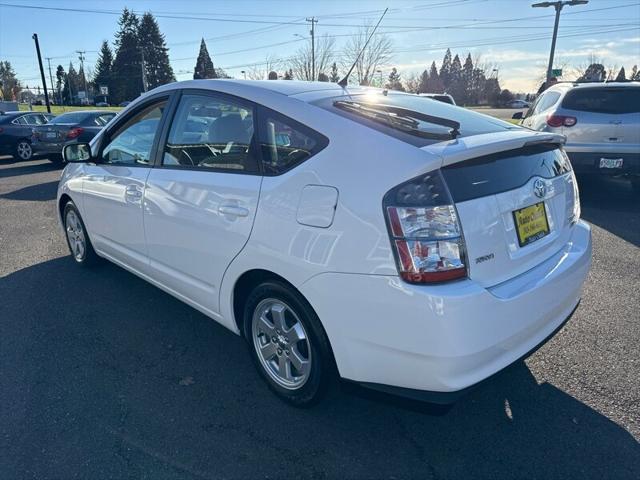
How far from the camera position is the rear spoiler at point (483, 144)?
6.47 ft

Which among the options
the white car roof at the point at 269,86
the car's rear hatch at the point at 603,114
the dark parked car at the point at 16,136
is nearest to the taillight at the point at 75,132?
the dark parked car at the point at 16,136

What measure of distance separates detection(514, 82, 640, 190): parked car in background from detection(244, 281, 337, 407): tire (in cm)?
631

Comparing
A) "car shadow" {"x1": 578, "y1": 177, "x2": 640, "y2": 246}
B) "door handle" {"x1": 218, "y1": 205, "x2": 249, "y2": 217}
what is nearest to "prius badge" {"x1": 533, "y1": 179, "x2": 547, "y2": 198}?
"door handle" {"x1": 218, "y1": 205, "x2": 249, "y2": 217}

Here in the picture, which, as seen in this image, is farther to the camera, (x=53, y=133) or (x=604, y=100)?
(x=53, y=133)

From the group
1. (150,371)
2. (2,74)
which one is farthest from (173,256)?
(2,74)

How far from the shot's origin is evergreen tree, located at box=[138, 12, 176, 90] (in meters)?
76.8

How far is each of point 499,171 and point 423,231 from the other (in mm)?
563

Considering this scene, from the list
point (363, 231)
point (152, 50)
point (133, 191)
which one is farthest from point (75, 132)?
point (152, 50)

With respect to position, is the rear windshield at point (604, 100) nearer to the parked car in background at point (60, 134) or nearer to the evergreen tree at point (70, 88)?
the parked car in background at point (60, 134)

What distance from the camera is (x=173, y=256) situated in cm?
309

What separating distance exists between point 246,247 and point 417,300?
1007mm

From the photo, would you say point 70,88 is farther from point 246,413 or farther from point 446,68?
point 246,413

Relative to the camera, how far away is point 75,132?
13.0m

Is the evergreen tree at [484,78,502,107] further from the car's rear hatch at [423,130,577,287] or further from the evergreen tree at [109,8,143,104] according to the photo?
the car's rear hatch at [423,130,577,287]
